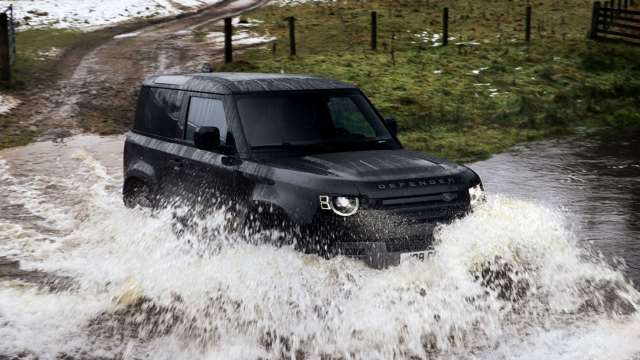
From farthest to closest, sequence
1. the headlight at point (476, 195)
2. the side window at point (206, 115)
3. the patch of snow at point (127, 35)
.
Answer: the patch of snow at point (127, 35), the side window at point (206, 115), the headlight at point (476, 195)

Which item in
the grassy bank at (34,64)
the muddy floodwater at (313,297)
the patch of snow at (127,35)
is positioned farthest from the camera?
the patch of snow at (127,35)

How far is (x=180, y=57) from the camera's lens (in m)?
25.6

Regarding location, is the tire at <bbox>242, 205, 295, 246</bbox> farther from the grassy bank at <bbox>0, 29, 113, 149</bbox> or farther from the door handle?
the grassy bank at <bbox>0, 29, 113, 149</bbox>

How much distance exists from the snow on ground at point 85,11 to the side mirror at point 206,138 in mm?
27562

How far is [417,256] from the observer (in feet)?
20.8

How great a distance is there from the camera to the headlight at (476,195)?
692 cm

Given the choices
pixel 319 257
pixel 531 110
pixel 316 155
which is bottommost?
pixel 531 110

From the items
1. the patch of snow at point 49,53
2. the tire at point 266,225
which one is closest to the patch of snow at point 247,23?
the patch of snow at point 49,53

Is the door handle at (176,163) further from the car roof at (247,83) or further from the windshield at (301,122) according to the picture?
the windshield at (301,122)

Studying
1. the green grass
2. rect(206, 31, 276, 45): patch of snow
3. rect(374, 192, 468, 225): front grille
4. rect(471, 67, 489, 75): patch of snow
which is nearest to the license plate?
rect(374, 192, 468, 225): front grille

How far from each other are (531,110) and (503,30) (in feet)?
34.3

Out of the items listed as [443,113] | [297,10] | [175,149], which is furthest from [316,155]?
[297,10]

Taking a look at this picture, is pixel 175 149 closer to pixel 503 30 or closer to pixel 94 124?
pixel 94 124

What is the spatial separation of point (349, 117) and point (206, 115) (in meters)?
1.34
